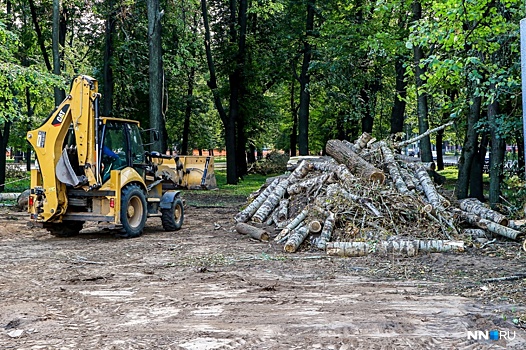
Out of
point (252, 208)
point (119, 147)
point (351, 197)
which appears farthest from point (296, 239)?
point (119, 147)

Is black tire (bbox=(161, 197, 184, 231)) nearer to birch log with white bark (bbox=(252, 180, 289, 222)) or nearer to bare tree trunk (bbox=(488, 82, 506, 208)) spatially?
birch log with white bark (bbox=(252, 180, 289, 222))

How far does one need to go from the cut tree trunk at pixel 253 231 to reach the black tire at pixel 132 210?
2.13m

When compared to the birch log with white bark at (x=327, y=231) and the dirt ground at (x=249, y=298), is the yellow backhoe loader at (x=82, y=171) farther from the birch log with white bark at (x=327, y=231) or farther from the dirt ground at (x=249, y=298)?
the birch log with white bark at (x=327, y=231)

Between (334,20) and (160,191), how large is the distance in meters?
12.1

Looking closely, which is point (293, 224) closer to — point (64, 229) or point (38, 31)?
point (64, 229)

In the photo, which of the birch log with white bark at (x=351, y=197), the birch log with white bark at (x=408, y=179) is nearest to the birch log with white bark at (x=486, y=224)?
the birch log with white bark at (x=408, y=179)

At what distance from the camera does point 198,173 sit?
1475 centimetres

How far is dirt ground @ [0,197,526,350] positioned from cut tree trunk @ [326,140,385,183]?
2612 millimetres

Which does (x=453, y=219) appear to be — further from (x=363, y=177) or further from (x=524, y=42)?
(x=524, y=42)

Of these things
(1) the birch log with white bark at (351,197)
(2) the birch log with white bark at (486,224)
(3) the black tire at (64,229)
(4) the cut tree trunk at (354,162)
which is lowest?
(3) the black tire at (64,229)

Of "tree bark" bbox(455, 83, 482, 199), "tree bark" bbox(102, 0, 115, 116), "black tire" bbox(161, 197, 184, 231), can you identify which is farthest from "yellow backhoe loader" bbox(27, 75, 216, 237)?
"tree bark" bbox(102, 0, 115, 116)

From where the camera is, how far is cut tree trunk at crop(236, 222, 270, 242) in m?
11.5

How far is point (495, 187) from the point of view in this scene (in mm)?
14289

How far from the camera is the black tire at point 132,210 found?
1154cm
